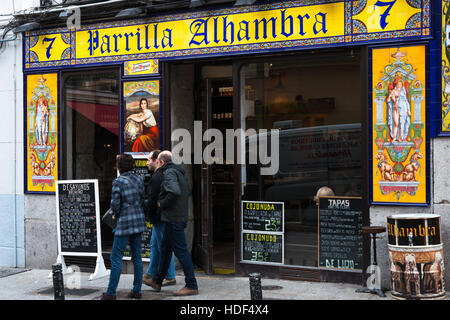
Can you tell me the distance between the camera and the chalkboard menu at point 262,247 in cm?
868

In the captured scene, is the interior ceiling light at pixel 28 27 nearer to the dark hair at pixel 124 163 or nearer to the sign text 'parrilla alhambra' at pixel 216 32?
the sign text 'parrilla alhambra' at pixel 216 32

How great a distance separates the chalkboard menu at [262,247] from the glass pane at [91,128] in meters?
2.69

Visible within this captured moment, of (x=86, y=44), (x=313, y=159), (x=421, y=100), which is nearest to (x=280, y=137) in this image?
(x=313, y=159)

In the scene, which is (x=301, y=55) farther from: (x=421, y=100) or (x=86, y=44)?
(x=86, y=44)

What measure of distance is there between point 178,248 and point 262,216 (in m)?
1.64

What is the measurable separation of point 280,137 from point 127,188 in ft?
8.64

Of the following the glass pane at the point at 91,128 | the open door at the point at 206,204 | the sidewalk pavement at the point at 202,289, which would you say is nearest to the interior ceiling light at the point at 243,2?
the open door at the point at 206,204

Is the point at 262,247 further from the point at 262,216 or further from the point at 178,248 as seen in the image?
the point at 178,248

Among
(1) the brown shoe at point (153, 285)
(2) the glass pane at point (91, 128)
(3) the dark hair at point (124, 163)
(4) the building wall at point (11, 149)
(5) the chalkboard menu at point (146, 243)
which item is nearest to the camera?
(3) the dark hair at point (124, 163)

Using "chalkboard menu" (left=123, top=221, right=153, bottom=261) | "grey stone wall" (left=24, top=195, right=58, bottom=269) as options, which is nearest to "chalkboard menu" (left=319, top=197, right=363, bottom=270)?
"chalkboard menu" (left=123, top=221, right=153, bottom=261)

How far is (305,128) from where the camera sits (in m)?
8.68

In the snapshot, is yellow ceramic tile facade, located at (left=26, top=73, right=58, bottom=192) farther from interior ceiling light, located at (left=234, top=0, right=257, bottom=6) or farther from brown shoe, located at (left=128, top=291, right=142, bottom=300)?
interior ceiling light, located at (left=234, top=0, right=257, bottom=6)

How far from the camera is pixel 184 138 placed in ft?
Answer: 31.7

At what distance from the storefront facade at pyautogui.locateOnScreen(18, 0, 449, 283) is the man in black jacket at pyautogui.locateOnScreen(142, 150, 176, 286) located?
0.88m
